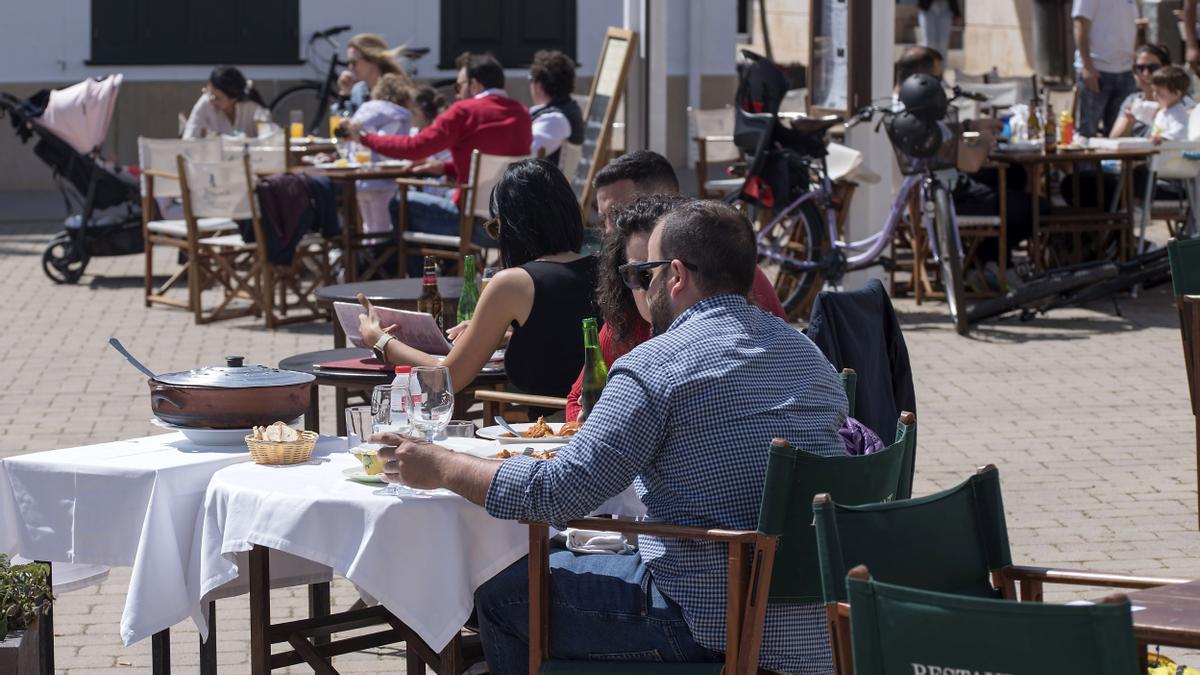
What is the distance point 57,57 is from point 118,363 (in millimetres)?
10609

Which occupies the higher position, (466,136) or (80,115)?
(80,115)

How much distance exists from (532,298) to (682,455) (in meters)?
1.69

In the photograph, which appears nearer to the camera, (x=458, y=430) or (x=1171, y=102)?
(x=458, y=430)

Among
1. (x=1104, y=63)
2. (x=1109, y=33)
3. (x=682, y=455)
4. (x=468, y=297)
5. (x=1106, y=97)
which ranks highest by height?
(x=1109, y=33)

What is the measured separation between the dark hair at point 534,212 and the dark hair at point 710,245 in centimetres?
157

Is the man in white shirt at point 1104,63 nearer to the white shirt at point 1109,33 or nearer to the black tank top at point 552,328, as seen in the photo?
the white shirt at point 1109,33

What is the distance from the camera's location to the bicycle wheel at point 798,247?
32.5ft

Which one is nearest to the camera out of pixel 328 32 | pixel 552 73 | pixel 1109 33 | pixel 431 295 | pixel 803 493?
pixel 803 493

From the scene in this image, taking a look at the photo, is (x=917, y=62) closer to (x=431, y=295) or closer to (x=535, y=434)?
(x=431, y=295)

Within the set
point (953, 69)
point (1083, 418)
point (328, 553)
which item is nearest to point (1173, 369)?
point (1083, 418)

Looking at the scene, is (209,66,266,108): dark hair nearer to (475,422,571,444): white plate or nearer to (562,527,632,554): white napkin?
(475,422,571,444): white plate

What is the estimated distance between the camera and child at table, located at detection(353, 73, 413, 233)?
11.0m

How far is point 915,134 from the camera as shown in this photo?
9.64 metres

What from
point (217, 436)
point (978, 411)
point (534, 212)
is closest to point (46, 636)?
point (217, 436)
